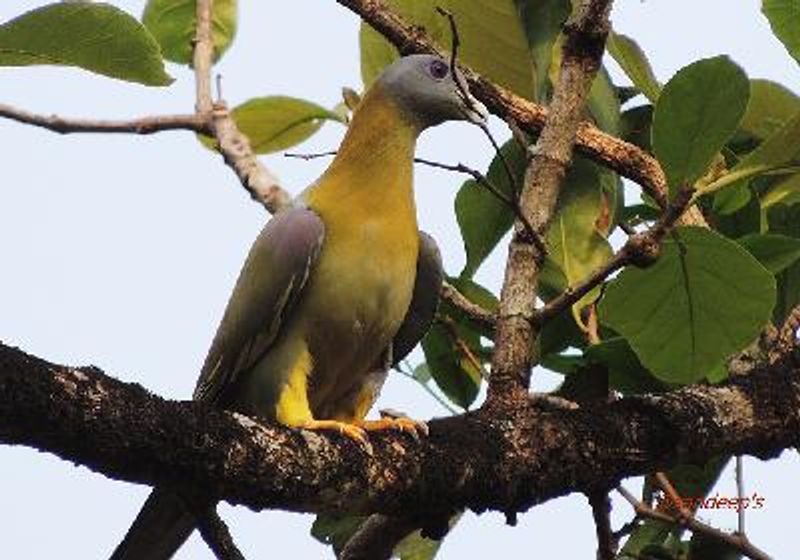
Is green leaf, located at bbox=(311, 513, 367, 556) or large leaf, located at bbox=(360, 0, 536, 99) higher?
large leaf, located at bbox=(360, 0, 536, 99)

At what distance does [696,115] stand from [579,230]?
949mm

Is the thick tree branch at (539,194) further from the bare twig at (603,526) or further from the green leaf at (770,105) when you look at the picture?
the green leaf at (770,105)

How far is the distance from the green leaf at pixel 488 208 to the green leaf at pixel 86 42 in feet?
3.06

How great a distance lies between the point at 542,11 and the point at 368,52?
2.71 ft

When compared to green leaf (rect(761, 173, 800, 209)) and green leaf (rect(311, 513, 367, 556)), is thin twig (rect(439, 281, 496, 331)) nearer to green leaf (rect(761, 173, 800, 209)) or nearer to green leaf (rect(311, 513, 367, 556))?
green leaf (rect(311, 513, 367, 556))

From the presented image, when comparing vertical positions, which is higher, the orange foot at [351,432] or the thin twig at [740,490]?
the thin twig at [740,490]

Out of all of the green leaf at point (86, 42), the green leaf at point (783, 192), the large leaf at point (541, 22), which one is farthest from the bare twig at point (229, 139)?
the green leaf at point (783, 192)

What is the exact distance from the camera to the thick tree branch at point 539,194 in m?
3.06

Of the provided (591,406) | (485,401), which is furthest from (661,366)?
(485,401)

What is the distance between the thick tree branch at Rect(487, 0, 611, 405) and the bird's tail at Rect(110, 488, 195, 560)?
85cm

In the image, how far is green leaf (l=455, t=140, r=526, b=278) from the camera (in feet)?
13.1

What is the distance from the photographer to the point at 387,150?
4215 millimetres

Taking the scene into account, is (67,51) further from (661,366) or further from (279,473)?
(661,366)

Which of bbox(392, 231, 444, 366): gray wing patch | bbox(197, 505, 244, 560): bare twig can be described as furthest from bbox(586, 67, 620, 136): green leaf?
bbox(197, 505, 244, 560): bare twig
